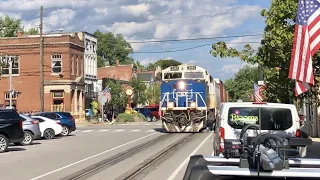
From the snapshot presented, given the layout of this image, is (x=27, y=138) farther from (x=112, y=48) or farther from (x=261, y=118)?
(x=112, y=48)

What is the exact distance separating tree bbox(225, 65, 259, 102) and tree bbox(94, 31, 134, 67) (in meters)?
32.6

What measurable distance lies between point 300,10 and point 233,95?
82.8 metres

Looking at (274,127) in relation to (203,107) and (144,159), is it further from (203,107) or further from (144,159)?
(203,107)

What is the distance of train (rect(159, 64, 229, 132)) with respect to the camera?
28516 mm

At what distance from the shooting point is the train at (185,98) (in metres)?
28.5

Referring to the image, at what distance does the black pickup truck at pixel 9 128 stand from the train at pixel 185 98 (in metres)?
10.7

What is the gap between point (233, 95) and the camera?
3615 inches

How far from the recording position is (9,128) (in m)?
19.4

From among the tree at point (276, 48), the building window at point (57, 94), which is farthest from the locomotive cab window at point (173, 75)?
the building window at point (57, 94)

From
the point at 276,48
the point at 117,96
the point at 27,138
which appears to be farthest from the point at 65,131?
the point at 117,96

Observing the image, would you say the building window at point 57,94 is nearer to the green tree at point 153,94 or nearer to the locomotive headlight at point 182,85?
the locomotive headlight at point 182,85

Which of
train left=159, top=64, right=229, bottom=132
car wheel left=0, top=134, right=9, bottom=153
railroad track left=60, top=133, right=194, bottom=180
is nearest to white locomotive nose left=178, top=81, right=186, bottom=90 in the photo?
train left=159, top=64, right=229, bottom=132

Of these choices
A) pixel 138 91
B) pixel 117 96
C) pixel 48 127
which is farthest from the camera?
pixel 138 91

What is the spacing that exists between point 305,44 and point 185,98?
63.8 ft
